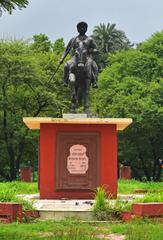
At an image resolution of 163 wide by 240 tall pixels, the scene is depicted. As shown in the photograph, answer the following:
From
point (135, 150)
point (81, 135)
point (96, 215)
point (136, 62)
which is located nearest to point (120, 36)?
point (136, 62)

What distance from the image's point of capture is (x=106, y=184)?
617 inches

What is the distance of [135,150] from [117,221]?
1036 inches

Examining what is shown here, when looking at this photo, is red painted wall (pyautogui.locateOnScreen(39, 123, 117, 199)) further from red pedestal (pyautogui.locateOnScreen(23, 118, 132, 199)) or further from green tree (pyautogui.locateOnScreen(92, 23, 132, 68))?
green tree (pyautogui.locateOnScreen(92, 23, 132, 68))

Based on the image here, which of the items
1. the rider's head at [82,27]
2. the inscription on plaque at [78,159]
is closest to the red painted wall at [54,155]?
the inscription on plaque at [78,159]

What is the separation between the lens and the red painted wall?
15641 millimetres

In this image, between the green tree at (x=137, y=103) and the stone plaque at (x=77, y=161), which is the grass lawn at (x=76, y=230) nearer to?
the stone plaque at (x=77, y=161)

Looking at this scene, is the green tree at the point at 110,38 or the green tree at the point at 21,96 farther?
the green tree at the point at 110,38

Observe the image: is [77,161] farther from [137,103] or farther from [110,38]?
[110,38]

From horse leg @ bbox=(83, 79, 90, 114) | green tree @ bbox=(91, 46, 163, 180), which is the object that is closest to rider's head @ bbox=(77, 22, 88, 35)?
horse leg @ bbox=(83, 79, 90, 114)

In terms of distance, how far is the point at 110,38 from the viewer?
59.4 meters

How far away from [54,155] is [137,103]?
67.3 ft

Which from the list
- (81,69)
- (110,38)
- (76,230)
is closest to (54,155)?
(81,69)

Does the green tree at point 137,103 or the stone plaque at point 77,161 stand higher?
the green tree at point 137,103

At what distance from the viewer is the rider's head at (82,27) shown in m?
16.6
